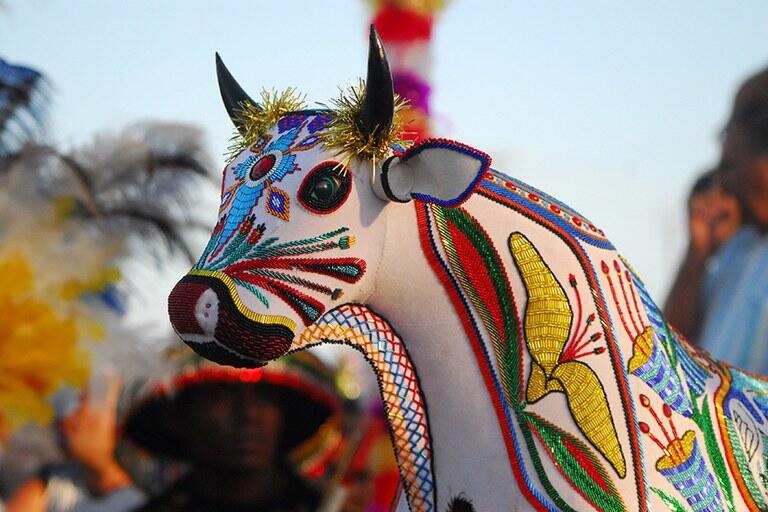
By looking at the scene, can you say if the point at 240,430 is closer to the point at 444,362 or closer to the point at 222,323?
the point at 444,362

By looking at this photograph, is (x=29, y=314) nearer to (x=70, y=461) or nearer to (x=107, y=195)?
(x=107, y=195)

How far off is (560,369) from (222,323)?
659 millimetres

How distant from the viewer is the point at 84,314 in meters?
4.62

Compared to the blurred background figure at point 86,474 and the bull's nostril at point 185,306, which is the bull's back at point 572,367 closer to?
the bull's nostril at point 185,306

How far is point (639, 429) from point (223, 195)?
93 cm

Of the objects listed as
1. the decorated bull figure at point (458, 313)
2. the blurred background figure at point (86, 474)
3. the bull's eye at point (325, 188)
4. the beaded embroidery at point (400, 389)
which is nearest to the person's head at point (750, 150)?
the blurred background figure at point (86, 474)

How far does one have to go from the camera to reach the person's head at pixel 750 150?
5.14 metres

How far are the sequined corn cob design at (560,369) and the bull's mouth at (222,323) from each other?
0.47 meters

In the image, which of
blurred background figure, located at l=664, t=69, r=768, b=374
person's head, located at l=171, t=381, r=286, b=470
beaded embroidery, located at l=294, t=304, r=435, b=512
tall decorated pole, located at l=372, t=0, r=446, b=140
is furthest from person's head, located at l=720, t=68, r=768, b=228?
beaded embroidery, located at l=294, t=304, r=435, b=512

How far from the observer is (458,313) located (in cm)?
217

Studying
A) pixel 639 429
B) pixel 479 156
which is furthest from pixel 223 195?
pixel 639 429

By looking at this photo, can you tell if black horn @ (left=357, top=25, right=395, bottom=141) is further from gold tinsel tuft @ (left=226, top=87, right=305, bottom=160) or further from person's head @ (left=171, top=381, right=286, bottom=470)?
person's head @ (left=171, top=381, right=286, bottom=470)

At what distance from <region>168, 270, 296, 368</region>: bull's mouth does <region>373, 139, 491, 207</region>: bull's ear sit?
0.32 meters

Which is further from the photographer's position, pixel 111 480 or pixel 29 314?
pixel 111 480
